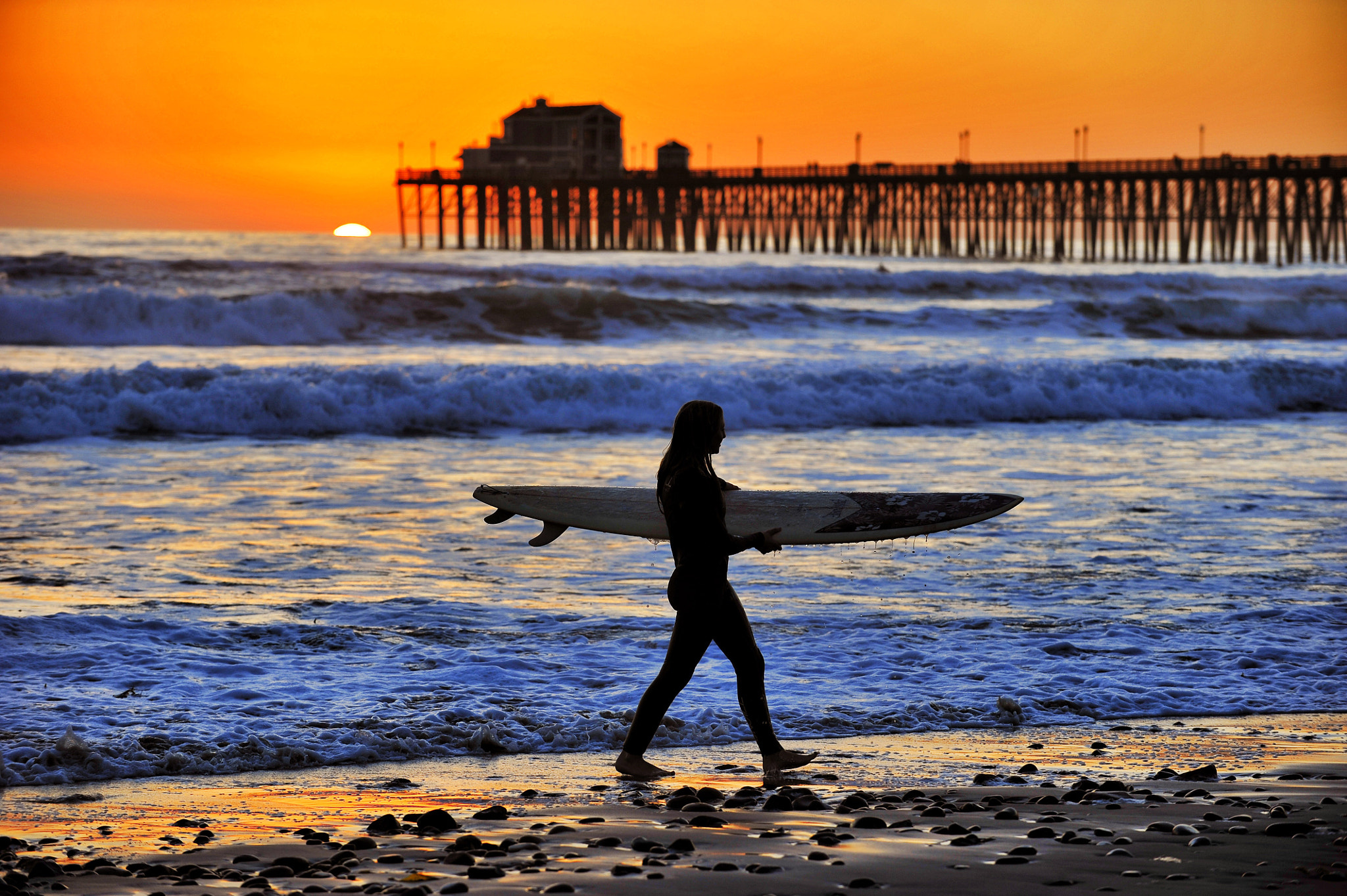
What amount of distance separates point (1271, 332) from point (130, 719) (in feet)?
112

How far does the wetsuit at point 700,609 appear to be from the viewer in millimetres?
4801

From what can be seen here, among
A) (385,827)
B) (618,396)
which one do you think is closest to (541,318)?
(618,396)

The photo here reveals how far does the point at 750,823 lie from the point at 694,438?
1271mm

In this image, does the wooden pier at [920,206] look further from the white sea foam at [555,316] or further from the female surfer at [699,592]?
the female surfer at [699,592]

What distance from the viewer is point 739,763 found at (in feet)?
17.1

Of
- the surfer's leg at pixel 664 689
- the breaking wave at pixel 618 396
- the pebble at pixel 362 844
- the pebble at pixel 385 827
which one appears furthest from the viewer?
the breaking wave at pixel 618 396

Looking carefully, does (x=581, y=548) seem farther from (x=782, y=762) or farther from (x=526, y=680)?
(x=782, y=762)

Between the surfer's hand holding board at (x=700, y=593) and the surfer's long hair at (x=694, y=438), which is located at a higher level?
the surfer's long hair at (x=694, y=438)

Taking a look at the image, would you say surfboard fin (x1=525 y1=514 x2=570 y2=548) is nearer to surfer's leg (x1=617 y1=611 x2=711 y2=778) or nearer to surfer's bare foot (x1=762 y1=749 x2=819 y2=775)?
surfer's leg (x1=617 y1=611 x2=711 y2=778)

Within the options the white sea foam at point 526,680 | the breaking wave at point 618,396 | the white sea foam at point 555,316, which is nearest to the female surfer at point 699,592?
the white sea foam at point 526,680

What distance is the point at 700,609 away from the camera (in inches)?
191

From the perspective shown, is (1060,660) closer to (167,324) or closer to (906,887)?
(906,887)

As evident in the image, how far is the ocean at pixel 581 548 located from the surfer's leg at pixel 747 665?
0.65m

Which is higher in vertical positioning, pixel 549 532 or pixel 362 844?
pixel 549 532
